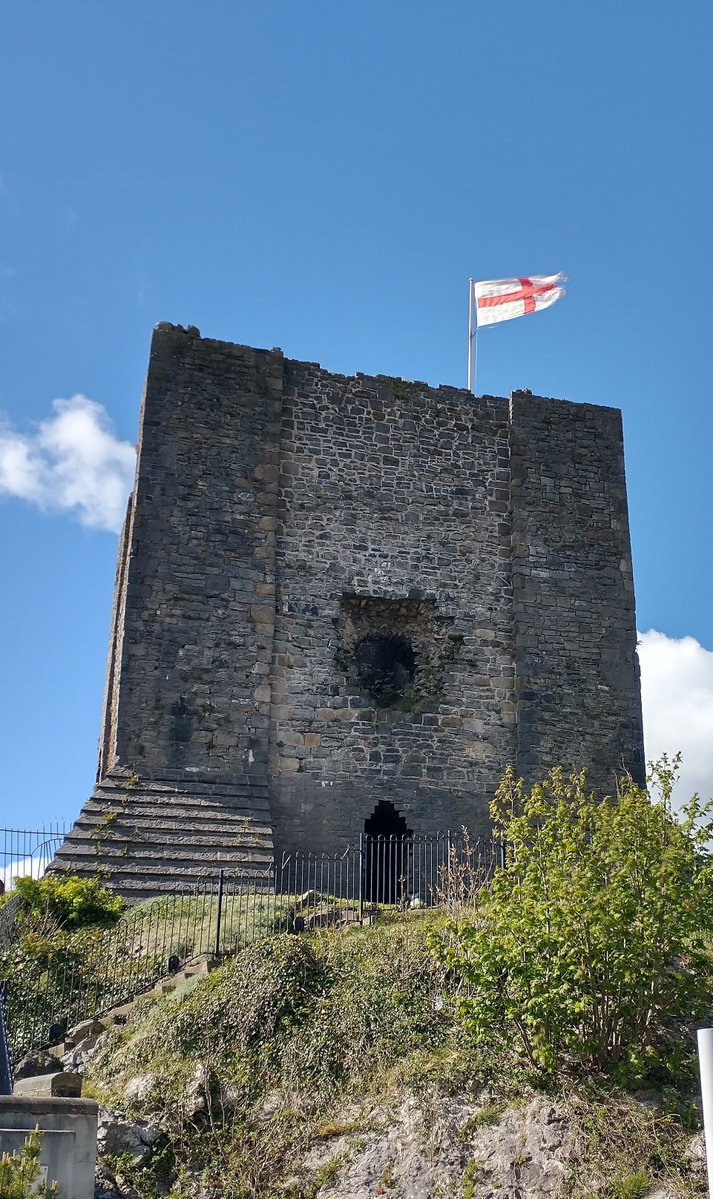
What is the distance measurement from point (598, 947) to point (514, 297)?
14.1 metres

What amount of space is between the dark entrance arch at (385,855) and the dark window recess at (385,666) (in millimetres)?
1656

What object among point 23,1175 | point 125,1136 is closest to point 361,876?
point 125,1136

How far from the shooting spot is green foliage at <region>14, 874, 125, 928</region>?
14070 millimetres

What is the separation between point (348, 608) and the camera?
60.8 feet

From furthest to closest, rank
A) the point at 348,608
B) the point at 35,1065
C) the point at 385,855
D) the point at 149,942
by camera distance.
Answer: the point at 348,608 < the point at 385,855 < the point at 149,942 < the point at 35,1065

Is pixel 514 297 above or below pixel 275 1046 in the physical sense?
above

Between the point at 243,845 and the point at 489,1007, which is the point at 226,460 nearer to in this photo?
the point at 243,845

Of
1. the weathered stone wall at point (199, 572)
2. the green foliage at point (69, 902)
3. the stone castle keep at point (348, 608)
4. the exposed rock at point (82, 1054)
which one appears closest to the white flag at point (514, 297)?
the stone castle keep at point (348, 608)

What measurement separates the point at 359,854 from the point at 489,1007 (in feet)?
20.4

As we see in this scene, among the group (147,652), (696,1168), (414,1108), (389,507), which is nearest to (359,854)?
(147,652)

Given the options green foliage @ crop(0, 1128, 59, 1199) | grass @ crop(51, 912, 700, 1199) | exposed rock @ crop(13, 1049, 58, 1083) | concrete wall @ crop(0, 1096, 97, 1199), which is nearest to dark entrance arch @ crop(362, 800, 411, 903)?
grass @ crop(51, 912, 700, 1199)

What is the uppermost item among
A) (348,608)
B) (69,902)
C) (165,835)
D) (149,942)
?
(348,608)

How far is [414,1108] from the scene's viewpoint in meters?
10.1

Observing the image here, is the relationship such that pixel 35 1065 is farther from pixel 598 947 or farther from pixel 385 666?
pixel 385 666
